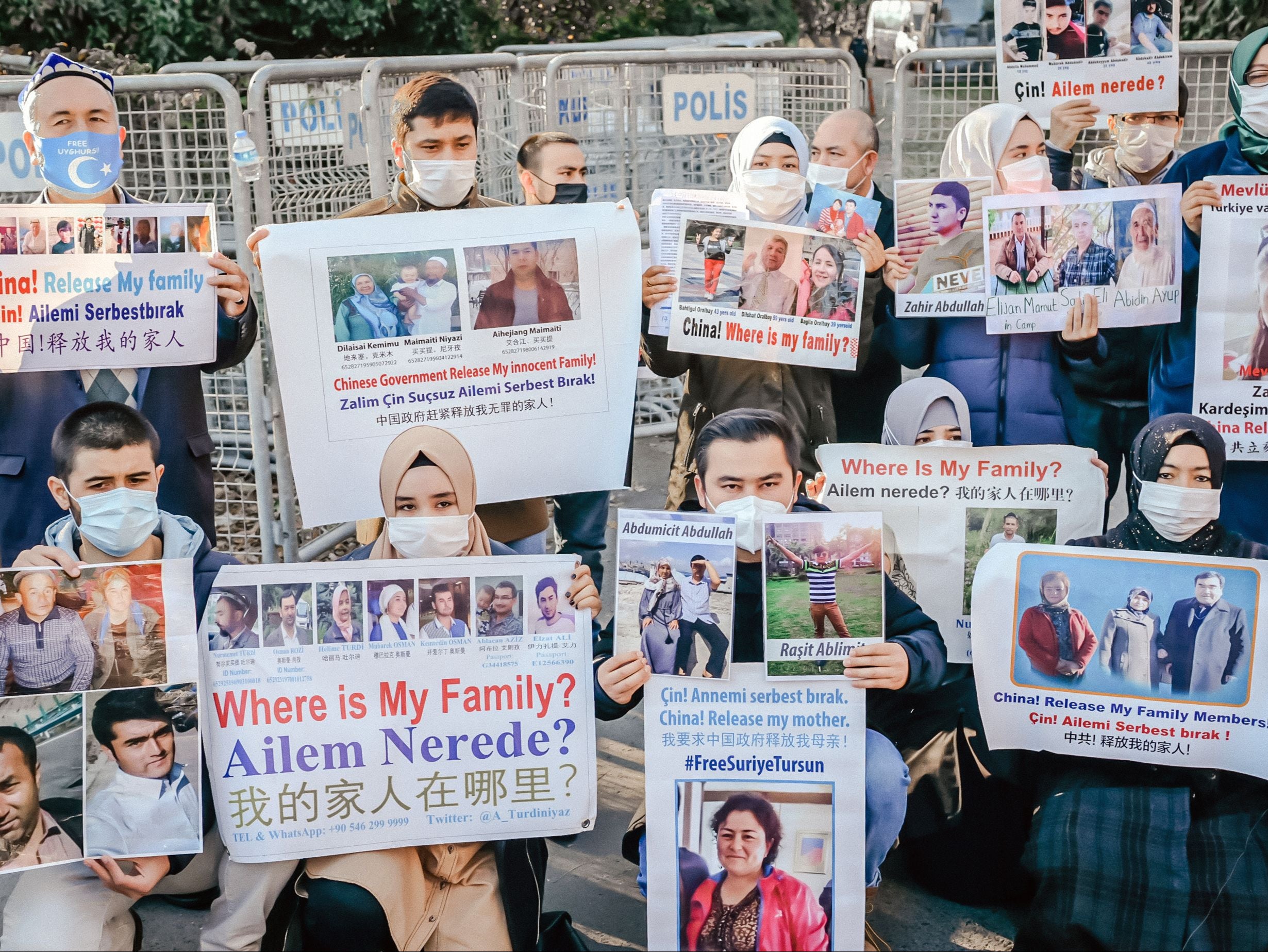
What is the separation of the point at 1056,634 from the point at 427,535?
60.9 inches

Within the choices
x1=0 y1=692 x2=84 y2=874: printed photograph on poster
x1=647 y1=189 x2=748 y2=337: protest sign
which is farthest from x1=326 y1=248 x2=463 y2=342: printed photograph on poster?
x1=0 y1=692 x2=84 y2=874: printed photograph on poster

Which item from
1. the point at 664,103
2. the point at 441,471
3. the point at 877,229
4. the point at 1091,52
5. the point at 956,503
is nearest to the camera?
the point at 441,471

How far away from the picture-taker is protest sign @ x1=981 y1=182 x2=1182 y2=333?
4074mm

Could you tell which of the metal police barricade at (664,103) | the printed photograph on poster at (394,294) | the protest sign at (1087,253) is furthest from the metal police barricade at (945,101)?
the printed photograph on poster at (394,294)

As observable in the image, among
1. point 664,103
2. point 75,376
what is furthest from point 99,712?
point 664,103

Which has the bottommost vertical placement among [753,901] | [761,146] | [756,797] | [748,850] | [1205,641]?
[753,901]

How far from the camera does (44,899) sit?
3.04 m

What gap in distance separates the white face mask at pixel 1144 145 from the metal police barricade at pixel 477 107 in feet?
8.29

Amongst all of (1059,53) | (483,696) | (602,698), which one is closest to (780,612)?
(602,698)

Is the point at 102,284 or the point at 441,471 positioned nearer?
the point at 441,471

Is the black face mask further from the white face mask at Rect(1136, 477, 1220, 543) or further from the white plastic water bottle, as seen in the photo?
the white face mask at Rect(1136, 477, 1220, 543)

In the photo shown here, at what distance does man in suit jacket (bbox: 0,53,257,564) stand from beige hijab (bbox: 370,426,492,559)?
86 cm

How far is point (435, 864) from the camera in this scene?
3195 mm

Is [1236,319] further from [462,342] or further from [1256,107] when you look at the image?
[462,342]
